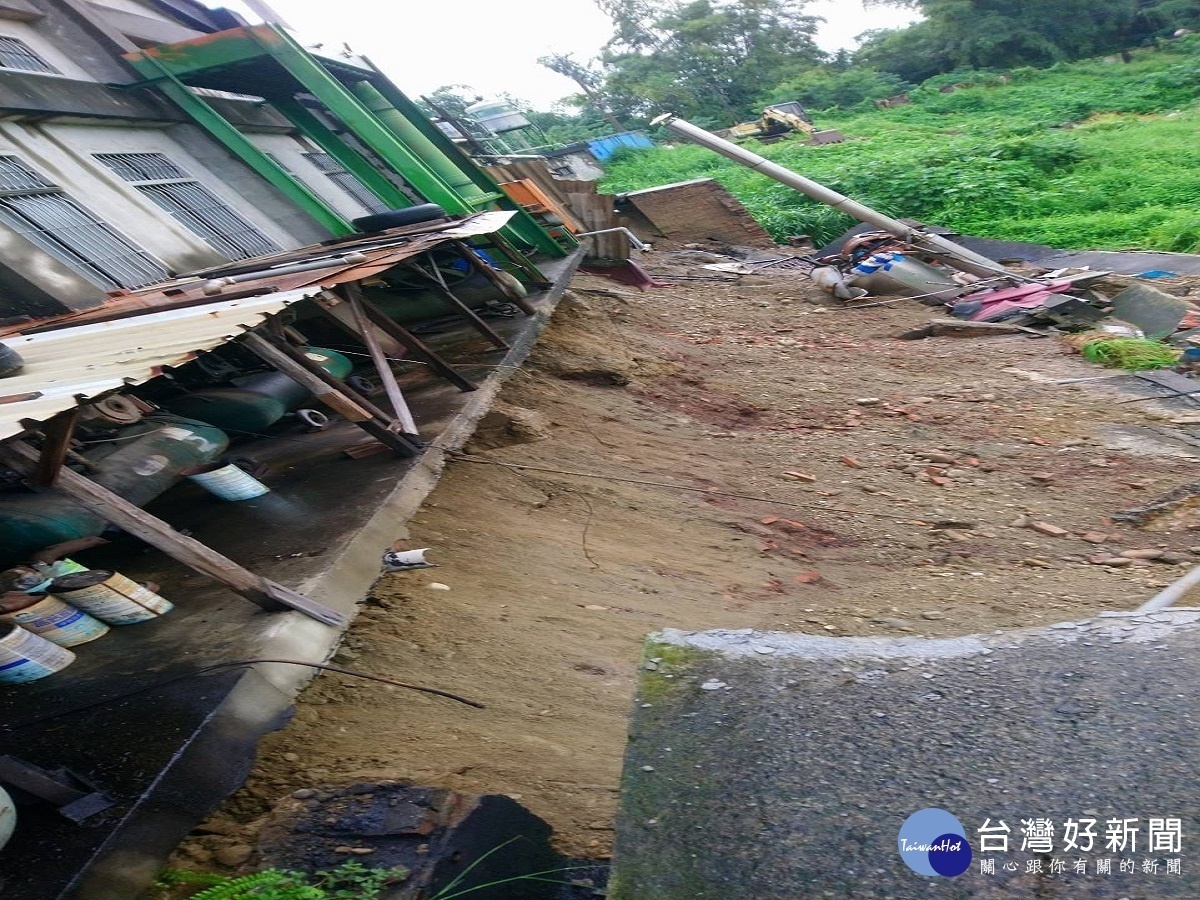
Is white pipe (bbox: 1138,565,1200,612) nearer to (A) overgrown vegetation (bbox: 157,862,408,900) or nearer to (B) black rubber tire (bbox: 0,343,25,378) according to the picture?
(A) overgrown vegetation (bbox: 157,862,408,900)

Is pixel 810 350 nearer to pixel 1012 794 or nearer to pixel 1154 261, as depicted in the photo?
pixel 1154 261

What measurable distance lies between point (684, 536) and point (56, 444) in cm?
391

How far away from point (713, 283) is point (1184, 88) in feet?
75.1

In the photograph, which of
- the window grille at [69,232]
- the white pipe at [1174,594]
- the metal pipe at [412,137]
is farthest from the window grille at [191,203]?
the white pipe at [1174,594]

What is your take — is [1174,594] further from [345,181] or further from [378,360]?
[345,181]

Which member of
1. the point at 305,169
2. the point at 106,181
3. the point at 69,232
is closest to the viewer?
the point at 69,232

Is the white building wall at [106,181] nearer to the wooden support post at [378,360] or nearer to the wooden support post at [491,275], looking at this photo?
the wooden support post at [491,275]

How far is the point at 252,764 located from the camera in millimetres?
3252

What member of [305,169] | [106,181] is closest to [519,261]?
[305,169]

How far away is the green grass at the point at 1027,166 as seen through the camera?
1823 centimetres

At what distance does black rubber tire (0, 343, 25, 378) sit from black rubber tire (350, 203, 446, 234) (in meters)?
4.71

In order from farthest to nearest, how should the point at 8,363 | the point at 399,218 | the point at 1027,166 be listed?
1. the point at 1027,166
2. the point at 399,218
3. the point at 8,363

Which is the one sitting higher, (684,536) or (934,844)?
(684,536)

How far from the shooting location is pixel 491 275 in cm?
877
